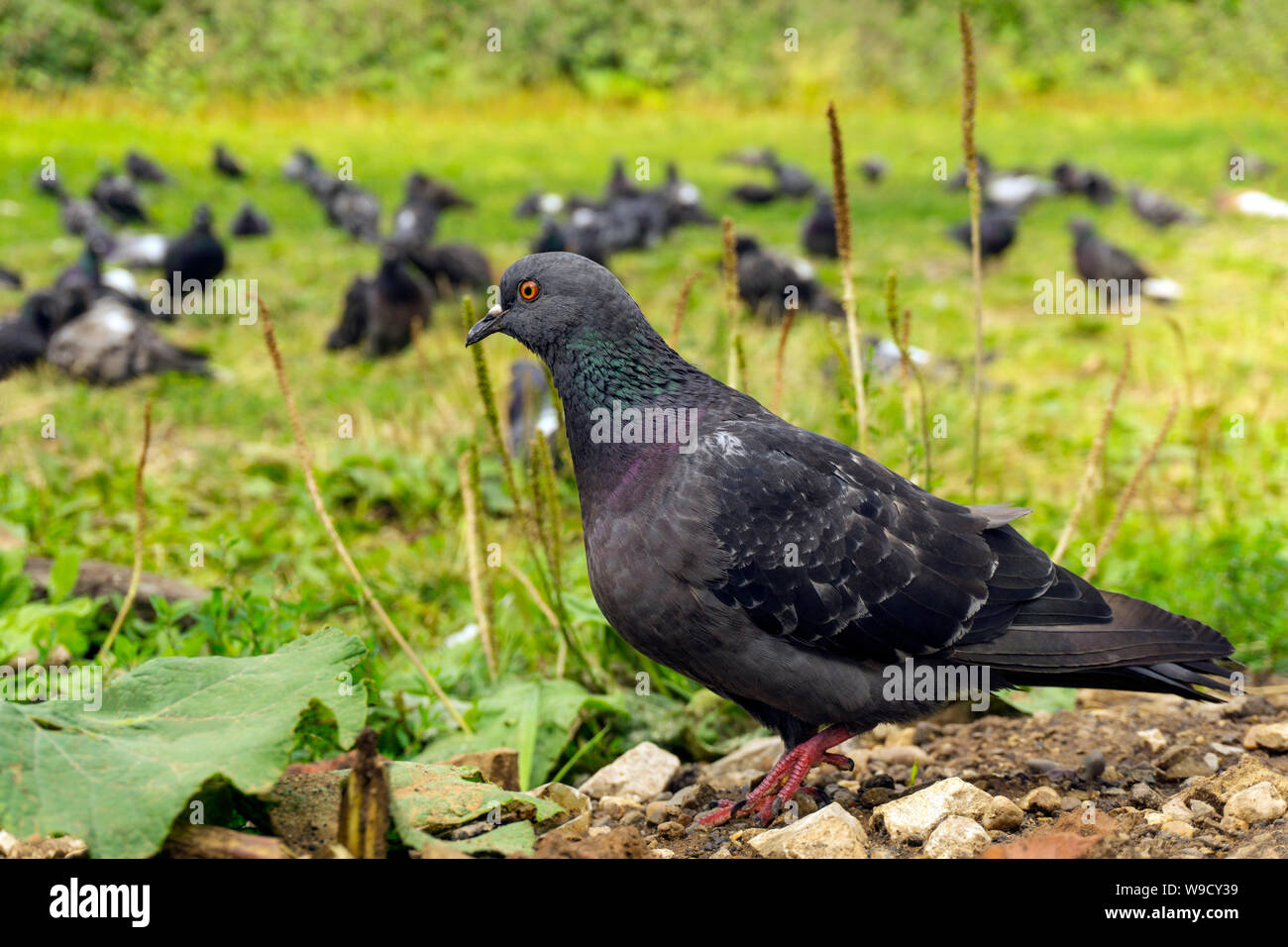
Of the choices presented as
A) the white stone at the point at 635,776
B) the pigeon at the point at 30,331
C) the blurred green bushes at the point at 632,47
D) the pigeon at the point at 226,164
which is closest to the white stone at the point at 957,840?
the white stone at the point at 635,776

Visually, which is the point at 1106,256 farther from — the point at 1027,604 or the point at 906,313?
the point at 1027,604

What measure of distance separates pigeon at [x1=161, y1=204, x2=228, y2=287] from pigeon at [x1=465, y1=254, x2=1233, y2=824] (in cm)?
785

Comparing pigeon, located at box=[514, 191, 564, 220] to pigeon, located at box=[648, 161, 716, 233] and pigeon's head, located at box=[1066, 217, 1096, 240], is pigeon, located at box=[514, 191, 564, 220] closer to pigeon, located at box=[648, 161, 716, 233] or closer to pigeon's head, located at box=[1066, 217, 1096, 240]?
pigeon, located at box=[648, 161, 716, 233]

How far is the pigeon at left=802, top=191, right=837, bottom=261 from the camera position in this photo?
37.5ft

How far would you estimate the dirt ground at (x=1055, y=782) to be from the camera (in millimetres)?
2498

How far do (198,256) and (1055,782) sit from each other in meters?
8.88

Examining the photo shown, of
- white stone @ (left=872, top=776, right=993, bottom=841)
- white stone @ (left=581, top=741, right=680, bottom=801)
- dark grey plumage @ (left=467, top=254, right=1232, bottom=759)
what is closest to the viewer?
white stone @ (left=872, top=776, right=993, bottom=841)

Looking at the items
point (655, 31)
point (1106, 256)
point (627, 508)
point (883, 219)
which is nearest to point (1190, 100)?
point (655, 31)

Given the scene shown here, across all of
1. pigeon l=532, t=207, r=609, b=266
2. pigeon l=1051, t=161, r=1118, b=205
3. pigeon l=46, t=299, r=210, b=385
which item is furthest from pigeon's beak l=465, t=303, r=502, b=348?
pigeon l=1051, t=161, r=1118, b=205

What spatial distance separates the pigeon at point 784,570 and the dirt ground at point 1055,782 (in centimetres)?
23

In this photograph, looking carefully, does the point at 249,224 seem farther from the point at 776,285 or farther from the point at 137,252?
the point at 776,285

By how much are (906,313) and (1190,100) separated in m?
20.7

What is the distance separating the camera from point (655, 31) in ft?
71.8
